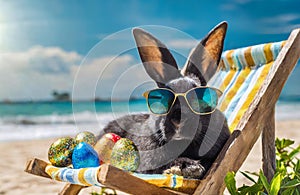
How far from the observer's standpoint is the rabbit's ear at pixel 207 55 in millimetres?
2287

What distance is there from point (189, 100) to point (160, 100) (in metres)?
0.15

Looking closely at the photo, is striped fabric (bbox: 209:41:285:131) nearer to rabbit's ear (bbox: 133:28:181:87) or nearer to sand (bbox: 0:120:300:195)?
rabbit's ear (bbox: 133:28:181:87)

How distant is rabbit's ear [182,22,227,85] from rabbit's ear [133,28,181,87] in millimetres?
102

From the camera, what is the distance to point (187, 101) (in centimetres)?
217

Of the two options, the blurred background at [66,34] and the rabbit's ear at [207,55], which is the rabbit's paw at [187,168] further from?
the blurred background at [66,34]

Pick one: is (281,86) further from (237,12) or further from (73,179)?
(237,12)

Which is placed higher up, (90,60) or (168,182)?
(90,60)

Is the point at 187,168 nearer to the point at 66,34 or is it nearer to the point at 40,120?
the point at 40,120

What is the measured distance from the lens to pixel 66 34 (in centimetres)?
2325

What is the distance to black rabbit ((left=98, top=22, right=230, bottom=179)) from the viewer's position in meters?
2.16

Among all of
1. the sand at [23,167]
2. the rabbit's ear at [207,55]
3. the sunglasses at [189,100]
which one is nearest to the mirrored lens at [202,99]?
the sunglasses at [189,100]

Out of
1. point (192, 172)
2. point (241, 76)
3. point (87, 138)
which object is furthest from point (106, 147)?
point (241, 76)

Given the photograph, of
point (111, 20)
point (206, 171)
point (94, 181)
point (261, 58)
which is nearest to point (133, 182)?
point (94, 181)

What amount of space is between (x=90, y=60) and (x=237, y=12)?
24.6 meters
